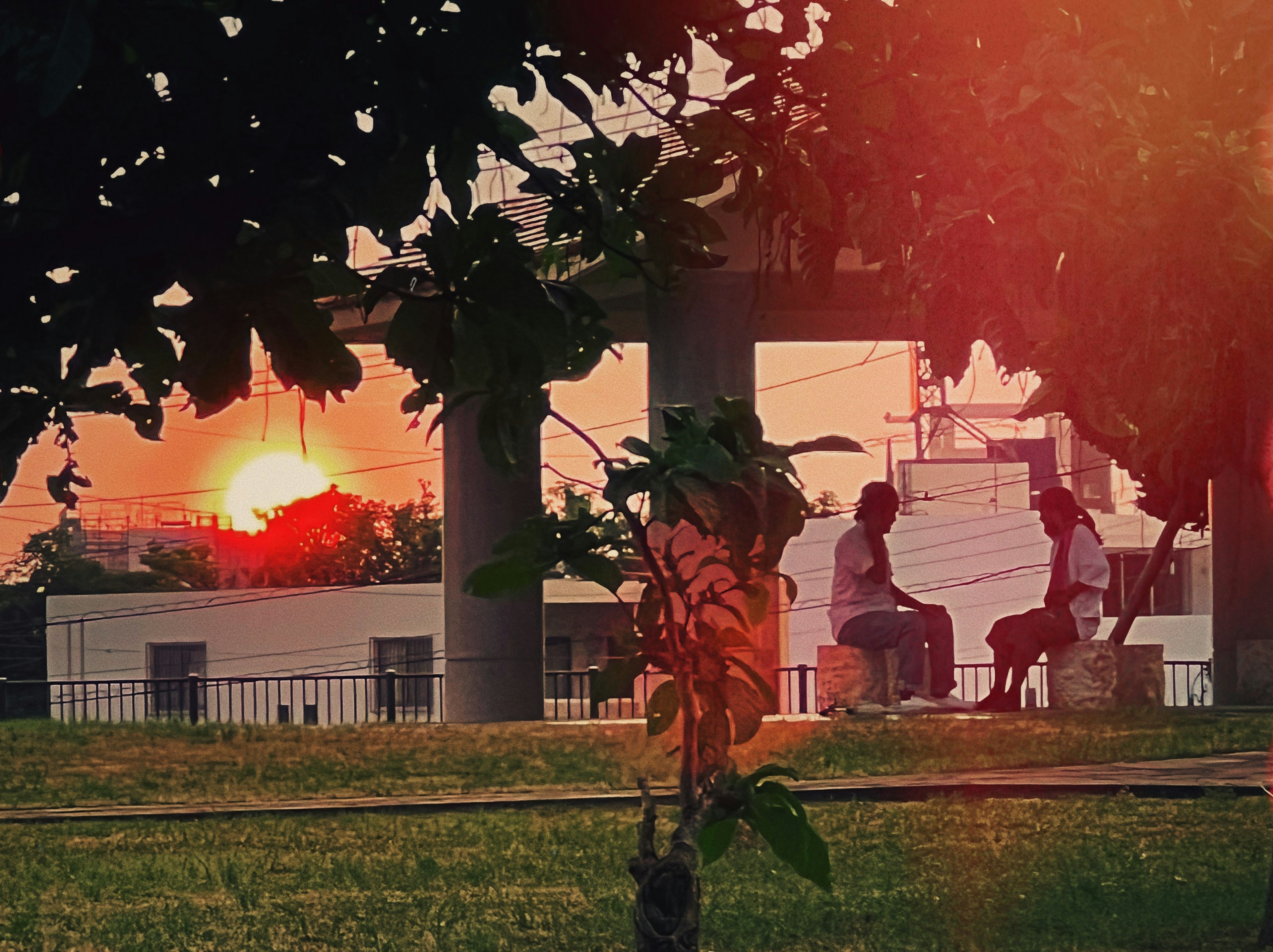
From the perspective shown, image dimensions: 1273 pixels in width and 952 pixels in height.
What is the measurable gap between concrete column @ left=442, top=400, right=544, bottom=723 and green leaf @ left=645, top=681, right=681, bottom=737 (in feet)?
45.9

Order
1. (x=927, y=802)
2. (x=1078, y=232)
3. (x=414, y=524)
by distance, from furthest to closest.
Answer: (x=414, y=524)
(x=927, y=802)
(x=1078, y=232)

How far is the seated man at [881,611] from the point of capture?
1377cm

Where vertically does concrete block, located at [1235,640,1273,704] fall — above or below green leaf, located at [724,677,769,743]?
below

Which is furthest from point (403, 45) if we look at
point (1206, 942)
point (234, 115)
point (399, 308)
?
point (1206, 942)

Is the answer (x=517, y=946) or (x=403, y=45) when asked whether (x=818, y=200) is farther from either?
(x=517, y=946)

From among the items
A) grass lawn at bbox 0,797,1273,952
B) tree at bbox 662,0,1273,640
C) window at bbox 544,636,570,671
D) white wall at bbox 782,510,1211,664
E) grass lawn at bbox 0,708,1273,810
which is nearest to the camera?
tree at bbox 662,0,1273,640

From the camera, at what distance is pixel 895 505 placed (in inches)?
541

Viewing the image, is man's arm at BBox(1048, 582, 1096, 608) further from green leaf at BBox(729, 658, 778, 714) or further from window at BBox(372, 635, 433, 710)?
window at BBox(372, 635, 433, 710)

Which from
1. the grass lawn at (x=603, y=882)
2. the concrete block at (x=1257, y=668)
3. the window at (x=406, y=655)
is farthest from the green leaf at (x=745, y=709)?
the window at (x=406, y=655)

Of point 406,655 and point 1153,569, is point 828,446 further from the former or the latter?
point 406,655

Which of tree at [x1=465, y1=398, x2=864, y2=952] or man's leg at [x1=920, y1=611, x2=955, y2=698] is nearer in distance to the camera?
tree at [x1=465, y1=398, x2=864, y2=952]

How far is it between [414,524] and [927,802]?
6692 cm

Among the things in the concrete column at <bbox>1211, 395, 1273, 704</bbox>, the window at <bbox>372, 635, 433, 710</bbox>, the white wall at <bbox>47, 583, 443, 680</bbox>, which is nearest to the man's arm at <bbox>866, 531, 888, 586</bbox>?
the concrete column at <bbox>1211, 395, 1273, 704</bbox>

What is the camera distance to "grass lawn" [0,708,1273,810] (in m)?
10.6
